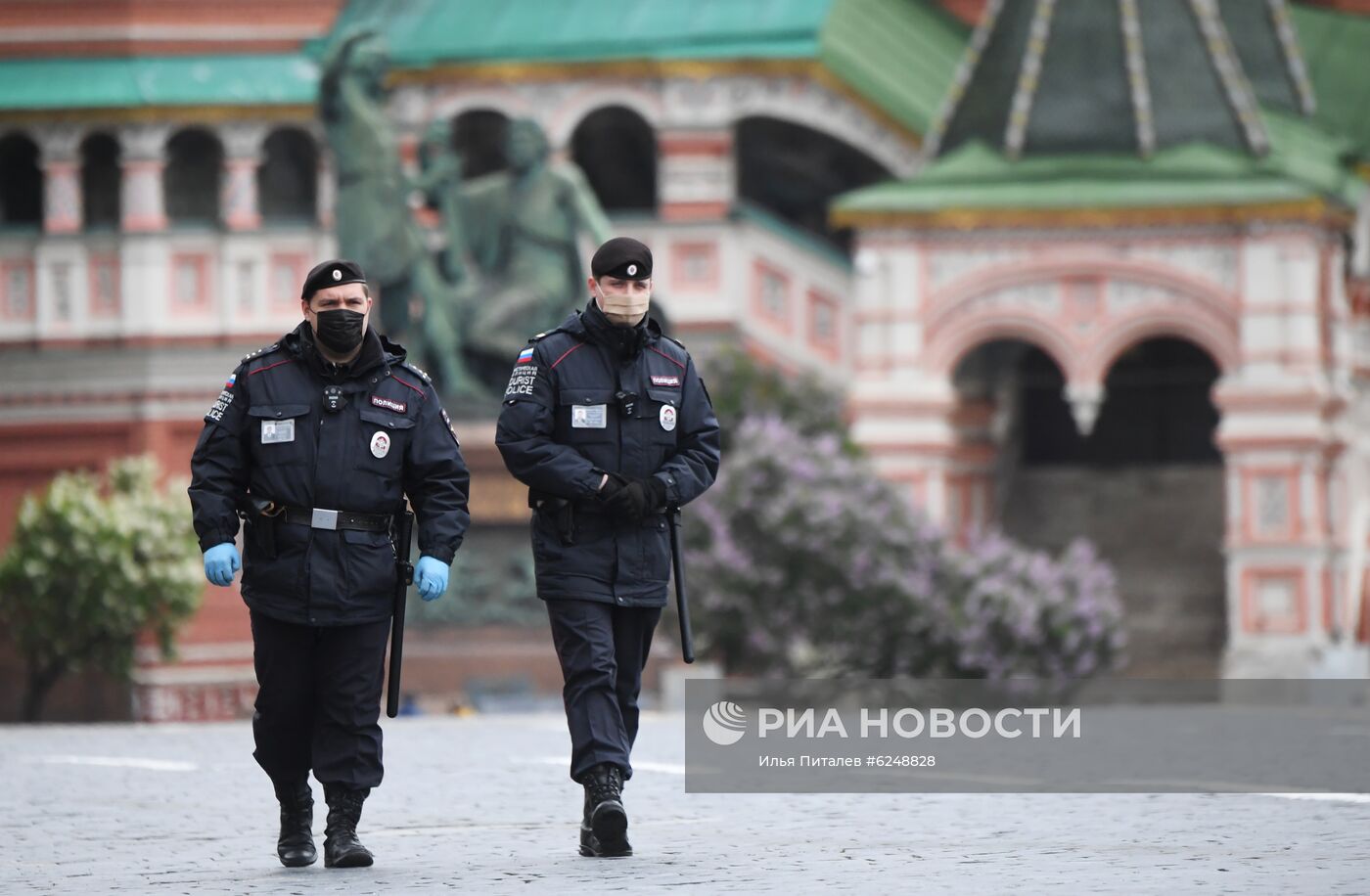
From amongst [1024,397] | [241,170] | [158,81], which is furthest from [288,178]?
[1024,397]

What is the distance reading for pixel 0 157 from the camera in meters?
43.0

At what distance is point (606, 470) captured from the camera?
38.8 feet

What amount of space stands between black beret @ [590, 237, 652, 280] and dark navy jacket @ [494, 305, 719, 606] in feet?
0.81

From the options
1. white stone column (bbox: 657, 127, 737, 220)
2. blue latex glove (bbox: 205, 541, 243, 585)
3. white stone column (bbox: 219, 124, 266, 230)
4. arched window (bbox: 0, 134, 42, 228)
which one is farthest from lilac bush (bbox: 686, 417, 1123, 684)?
blue latex glove (bbox: 205, 541, 243, 585)

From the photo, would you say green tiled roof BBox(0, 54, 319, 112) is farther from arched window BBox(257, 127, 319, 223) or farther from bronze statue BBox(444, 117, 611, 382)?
bronze statue BBox(444, 117, 611, 382)

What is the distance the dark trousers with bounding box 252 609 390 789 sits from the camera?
37.4 ft

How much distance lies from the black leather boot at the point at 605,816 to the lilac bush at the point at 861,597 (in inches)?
707

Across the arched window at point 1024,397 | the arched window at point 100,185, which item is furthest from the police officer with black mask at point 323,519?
the arched window at point 100,185

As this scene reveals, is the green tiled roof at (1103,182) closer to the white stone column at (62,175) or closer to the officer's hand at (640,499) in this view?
the white stone column at (62,175)

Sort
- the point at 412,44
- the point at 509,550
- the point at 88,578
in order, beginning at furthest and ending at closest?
the point at 412,44, the point at 88,578, the point at 509,550

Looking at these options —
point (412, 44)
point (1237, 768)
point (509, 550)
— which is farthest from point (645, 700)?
point (1237, 768)

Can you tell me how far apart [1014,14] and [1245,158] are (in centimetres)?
337

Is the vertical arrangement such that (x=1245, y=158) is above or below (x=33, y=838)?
above

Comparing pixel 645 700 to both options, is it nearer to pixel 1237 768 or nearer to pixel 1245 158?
pixel 1245 158
